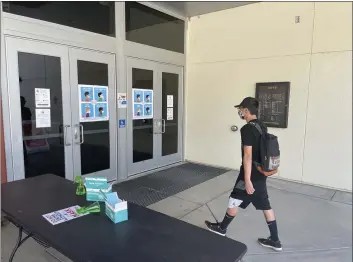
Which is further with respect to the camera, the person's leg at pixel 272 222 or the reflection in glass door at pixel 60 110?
the reflection in glass door at pixel 60 110

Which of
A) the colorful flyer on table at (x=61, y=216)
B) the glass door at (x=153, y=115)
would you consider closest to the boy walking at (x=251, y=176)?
the colorful flyer on table at (x=61, y=216)

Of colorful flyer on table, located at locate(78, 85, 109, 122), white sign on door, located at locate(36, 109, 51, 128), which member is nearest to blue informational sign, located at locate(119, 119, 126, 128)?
colorful flyer on table, located at locate(78, 85, 109, 122)

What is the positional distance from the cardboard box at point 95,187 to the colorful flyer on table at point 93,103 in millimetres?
2081

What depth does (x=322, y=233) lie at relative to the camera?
101 inches

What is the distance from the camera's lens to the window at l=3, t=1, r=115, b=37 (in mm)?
3023

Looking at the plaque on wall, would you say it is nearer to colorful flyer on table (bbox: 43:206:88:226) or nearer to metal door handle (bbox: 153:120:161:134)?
metal door handle (bbox: 153:120:161:134)

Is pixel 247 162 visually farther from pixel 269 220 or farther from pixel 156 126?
pixel 156 126

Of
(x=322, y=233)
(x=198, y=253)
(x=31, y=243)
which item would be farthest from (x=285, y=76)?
(x=31, y=243)

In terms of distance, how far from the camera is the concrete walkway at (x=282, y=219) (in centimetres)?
224

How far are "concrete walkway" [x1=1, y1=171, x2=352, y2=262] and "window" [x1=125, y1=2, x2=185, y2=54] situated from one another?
2.60m

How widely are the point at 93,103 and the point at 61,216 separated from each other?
2.45 metres

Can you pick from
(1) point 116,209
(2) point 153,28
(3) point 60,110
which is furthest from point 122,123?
(1) point 116,209

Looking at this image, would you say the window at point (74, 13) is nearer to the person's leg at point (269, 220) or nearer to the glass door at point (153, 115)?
the glass door at point (153, 115)

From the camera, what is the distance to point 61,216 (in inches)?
60.3
